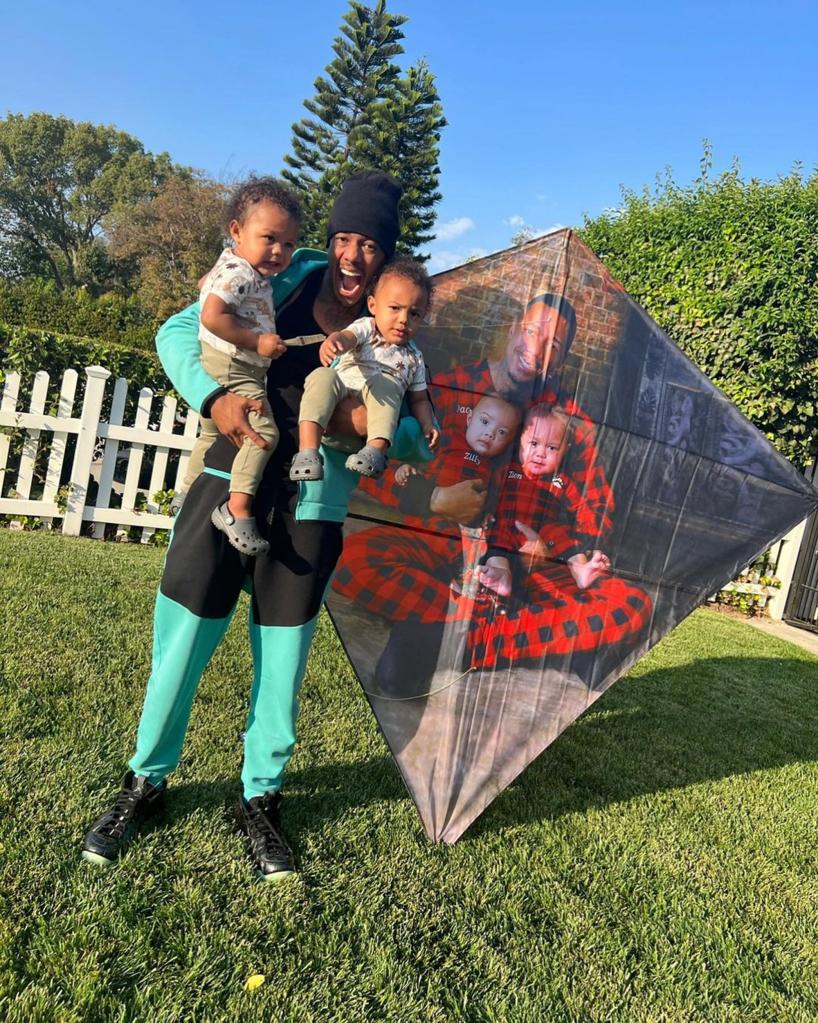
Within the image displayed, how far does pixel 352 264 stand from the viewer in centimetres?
204

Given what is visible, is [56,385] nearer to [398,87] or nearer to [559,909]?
[559,909]

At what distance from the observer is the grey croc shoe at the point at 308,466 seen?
6.12ft

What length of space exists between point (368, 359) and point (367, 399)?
113 millimetres

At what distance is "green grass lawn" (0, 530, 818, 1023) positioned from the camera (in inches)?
69.7

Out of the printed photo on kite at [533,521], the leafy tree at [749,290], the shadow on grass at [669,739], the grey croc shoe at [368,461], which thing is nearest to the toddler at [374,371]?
the grey croc shoe at [368,461]

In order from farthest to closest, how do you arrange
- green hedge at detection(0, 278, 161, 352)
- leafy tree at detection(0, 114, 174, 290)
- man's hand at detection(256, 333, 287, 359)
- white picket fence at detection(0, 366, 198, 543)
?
leafy tree at detection(0, 114, 174, 290)
green hedge at detection(0, 278, 161, 352)
white picket fence at detection(0, 366, 198, 543)
man's hand at detection(256, 333, 287, 359)

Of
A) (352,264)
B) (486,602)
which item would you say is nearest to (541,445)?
(486,602)

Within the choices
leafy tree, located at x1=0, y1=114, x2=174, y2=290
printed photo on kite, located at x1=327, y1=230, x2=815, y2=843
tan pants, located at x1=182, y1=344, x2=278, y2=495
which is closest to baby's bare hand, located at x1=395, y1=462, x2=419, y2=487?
printed photo on kite, located at x1=327, y1=230, x2=815, y2=843

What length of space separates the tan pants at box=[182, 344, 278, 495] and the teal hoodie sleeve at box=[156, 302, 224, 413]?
A: 5 centimetres

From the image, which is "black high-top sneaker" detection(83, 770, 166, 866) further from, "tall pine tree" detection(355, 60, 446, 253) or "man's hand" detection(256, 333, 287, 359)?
"tall pine tree" detection(355, 60, 446, 253)

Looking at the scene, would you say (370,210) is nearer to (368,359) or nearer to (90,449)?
(368,359)

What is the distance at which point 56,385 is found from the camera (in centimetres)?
608

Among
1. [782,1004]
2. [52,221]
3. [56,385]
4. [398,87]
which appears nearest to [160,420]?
[56,385]

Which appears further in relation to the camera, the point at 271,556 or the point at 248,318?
the point at 271,556
